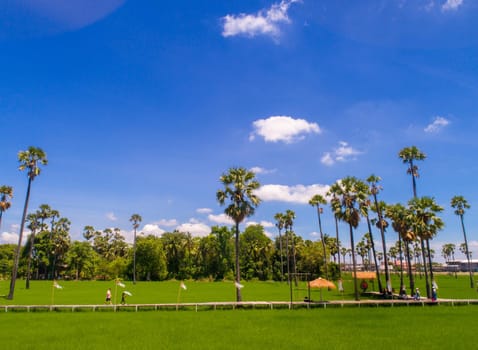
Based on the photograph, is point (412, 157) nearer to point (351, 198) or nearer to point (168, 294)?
point (351, 198)

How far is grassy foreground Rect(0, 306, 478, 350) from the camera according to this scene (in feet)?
63.4

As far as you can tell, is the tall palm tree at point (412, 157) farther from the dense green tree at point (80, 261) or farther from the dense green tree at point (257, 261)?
the dense green tree at point (80, 261)

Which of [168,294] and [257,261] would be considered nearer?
[168,294]

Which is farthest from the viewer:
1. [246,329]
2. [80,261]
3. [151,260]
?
[80,261]

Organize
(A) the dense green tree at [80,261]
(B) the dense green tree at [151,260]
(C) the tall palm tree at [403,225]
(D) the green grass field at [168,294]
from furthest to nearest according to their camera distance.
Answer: (A) the dense green tree at [80,261] < (B) the dense green tree at [151,260] < (C) the tall palm tree at [403,225] < (D) the green grass field at [168,294]

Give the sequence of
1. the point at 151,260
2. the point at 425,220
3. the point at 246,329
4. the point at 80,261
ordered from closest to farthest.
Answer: the point at 246,329 → the point at 425,220 → the point at 151,260 → the point at 80,261

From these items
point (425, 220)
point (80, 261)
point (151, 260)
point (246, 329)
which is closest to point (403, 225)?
point (425, 220)

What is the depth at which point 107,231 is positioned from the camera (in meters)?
131

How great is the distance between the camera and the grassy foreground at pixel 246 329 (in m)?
19.3

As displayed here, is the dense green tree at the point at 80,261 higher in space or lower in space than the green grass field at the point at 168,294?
higher

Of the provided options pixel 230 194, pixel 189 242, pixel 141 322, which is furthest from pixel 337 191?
pixel 189 242

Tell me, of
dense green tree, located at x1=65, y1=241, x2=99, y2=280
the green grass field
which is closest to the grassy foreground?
the green grass field

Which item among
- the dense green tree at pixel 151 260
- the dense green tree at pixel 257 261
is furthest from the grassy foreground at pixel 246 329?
the dense green tree at pixel 257 261

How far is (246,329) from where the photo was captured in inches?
937
